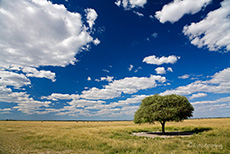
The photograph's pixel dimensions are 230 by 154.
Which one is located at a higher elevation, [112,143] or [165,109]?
[165,109]

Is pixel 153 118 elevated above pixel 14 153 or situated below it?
above

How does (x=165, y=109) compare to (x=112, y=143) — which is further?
(x=165, y=109)

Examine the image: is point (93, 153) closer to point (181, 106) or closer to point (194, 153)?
point (194, 153)

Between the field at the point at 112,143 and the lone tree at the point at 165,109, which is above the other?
the lone tree at the point at 165,109

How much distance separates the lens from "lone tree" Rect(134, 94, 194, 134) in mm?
27219

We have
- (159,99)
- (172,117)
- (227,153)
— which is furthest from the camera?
(159,99)

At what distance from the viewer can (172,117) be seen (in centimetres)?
2752

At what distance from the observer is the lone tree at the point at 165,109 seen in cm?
2722

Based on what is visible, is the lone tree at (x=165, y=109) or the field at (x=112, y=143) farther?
the lone tree at (x=165, y=109)

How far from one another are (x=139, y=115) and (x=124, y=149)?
54.3ft

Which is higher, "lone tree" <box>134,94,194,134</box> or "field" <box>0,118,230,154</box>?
"lone tree" <box>134,94,194,134</box>

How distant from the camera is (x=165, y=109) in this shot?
27.6 meters

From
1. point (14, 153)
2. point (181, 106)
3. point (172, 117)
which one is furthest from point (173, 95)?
point (14, 153)

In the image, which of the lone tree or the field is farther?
the lone tree
